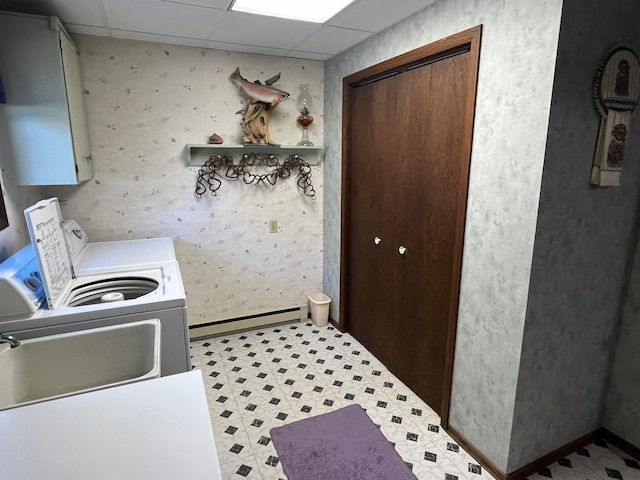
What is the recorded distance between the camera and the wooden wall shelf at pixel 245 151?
9.64ft

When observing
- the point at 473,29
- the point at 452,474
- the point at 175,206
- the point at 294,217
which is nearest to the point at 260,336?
the point at 294,217

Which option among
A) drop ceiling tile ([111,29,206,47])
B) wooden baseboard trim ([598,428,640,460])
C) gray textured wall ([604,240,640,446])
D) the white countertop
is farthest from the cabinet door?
wooden baseboard trim ([598,428,640,460])

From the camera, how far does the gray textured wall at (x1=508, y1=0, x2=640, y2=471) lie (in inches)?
59.4

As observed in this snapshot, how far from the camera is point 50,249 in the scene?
1786 millimetres

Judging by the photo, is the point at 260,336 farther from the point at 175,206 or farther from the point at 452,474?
the point at 452,474

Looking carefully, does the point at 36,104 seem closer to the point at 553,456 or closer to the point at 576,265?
the point at 576,265

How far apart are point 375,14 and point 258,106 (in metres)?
1.17

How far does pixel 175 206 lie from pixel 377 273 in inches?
64.7

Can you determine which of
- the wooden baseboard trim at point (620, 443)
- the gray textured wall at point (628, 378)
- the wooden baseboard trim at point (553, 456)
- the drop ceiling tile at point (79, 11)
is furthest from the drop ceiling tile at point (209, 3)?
the wooden baseboard trim at point (620, 443)

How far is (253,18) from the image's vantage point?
7.24 ft

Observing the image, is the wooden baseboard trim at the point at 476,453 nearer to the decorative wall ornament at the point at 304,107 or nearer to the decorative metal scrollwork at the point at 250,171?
the decorative metal scrollwork at the point at 250,171

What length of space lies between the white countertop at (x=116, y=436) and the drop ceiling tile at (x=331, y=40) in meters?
2.23

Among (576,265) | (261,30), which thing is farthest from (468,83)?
(261,30)

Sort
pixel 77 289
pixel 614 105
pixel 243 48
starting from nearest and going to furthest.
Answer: pixel 614 105, pixel 77 289, pixel 243 48
